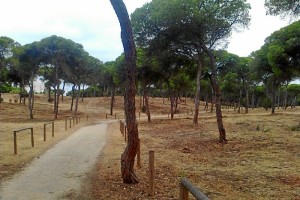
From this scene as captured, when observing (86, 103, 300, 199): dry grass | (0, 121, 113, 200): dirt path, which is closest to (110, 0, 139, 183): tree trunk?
(86, 103, 300, 199): dry grass

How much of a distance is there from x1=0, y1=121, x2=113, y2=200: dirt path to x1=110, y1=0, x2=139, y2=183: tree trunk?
136 centimetres

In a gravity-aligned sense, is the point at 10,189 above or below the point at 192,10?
below

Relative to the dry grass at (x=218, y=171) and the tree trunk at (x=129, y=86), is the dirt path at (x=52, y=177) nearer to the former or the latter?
the dry grass at (x=218, y=171)

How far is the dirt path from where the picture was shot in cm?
823

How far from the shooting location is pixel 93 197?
8.02 meters

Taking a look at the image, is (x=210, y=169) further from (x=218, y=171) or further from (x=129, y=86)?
(x=129, y=86)

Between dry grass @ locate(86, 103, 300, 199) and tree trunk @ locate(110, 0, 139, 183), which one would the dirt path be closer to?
dry grass @ locate(86, 103, 300, 199)

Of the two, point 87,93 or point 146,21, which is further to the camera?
point 87,93

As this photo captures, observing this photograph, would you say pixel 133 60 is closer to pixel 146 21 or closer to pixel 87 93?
pixel 146 21

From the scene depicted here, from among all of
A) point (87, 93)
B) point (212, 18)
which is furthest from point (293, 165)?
point (87, 93)

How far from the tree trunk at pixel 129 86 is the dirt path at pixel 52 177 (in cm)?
136

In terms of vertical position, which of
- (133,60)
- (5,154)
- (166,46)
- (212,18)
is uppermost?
(212,18)

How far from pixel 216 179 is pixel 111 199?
11.1ft

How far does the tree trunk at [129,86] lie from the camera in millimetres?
8859
